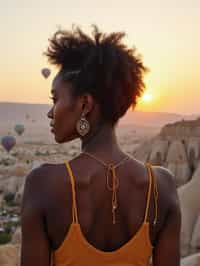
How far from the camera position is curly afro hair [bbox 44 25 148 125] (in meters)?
1.80

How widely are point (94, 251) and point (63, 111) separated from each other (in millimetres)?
505

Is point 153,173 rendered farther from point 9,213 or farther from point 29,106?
point 29,106

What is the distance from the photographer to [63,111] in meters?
1.82

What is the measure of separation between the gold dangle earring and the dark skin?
0.02m

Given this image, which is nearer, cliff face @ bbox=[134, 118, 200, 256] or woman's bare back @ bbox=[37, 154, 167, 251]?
woman's bare back @ bbox=[37, 154, 167, 251]

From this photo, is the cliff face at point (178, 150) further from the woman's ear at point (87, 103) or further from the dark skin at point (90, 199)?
the woman's ear at point (87, 103)

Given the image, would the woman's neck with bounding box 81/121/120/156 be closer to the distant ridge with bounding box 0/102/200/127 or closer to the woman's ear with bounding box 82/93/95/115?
the woman's ear with bounding box 82/93/95/115

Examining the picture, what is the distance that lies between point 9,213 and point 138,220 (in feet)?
94.3

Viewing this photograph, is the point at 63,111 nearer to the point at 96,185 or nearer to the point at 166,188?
the point at 96,185

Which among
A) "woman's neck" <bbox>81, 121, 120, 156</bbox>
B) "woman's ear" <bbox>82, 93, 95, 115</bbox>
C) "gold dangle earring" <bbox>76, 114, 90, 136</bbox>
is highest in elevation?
"woman's ear" <bbox>82, 93, 95, 115</bbox>

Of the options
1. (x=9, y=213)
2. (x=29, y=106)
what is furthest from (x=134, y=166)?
(x=29, y=106)

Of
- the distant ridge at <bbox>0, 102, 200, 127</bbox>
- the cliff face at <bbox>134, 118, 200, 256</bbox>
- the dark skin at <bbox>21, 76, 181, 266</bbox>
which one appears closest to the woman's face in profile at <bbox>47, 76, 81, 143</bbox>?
the dark skin at <bbox>21, 76, 181, 266</bbox>

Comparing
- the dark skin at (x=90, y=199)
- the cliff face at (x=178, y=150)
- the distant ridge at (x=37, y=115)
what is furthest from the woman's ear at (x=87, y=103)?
the distant ridge at (x=37, y=115)

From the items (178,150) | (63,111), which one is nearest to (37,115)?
(178,150)
